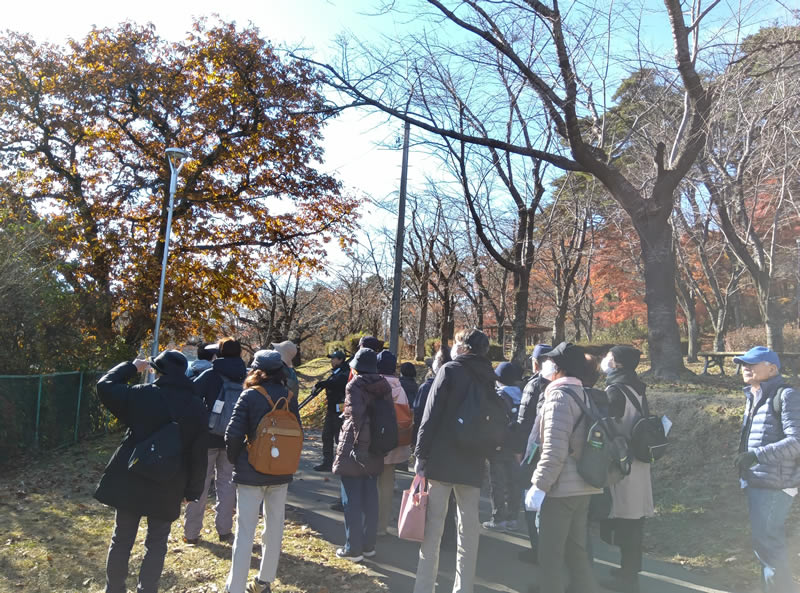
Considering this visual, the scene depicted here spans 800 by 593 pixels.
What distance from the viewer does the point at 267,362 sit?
4.33 m

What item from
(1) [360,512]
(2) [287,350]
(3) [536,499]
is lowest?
(1) [360,512]

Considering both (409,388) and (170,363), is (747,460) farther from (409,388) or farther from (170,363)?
(170,363)

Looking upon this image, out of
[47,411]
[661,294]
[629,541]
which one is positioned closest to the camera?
[629,541]

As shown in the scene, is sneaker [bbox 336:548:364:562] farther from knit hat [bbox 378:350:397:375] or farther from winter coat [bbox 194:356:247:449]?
knit hat [bbox 378:350:397:375]

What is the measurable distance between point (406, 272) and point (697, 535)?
24.6 m

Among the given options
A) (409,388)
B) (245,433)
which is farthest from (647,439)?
(409,388)

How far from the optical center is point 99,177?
16.6 meters

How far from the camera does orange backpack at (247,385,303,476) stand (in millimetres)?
4148

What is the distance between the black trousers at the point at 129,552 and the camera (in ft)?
12.6

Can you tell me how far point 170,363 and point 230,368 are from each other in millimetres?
1621

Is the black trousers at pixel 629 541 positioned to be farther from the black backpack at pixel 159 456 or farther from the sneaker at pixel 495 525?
the black backpack at pixel 159 456

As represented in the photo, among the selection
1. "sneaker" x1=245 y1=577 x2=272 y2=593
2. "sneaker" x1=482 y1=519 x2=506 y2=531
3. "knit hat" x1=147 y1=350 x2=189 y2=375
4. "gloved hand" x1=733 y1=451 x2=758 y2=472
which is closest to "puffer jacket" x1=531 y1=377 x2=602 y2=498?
"gloved hand" x1=733 y1=451 x2=758 y2=472

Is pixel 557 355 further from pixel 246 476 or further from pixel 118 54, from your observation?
pixel 118 54

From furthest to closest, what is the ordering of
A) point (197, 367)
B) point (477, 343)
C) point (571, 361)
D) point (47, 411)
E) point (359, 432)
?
point (47, 411)
point (197, 367)
point (359, 432)
point (477, 343)
point (571, 361)
